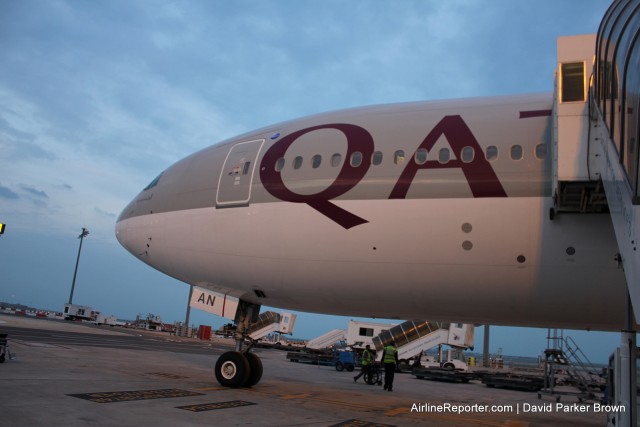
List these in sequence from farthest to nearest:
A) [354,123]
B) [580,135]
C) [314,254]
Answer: [354,123] → [314,254] → [580,135]

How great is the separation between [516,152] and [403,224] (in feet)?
6.54

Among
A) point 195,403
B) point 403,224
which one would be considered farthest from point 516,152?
point 195,403

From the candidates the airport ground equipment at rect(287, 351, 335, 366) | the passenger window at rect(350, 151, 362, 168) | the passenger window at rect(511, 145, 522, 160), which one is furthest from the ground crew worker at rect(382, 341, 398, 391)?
the airport ground equipment at rect(287, 351, 335, 366)

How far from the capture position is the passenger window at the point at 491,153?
26.5 feet

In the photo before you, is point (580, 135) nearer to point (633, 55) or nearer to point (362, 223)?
point (633, 55)

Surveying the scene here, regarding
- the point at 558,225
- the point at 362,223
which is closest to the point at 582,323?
the point at 558,225

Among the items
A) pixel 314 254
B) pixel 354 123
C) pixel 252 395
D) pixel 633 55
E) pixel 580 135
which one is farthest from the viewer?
pixel 252 395

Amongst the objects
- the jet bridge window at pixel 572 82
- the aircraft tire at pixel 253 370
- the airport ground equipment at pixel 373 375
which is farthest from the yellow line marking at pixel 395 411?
the airport ground equipment at pixel 373 375

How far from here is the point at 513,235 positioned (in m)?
7.73

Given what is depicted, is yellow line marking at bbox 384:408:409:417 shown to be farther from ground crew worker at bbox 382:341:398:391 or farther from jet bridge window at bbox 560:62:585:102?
jet bridge window at bbox 560:62:585:102

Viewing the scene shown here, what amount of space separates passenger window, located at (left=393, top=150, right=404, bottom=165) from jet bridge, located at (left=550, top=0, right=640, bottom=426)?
2417mm

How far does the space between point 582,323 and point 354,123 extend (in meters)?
5.05

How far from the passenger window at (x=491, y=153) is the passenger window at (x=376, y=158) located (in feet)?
5.63

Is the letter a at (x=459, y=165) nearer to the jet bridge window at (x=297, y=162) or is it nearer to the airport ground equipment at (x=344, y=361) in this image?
the jet bridge window at (x=297, y=162)
